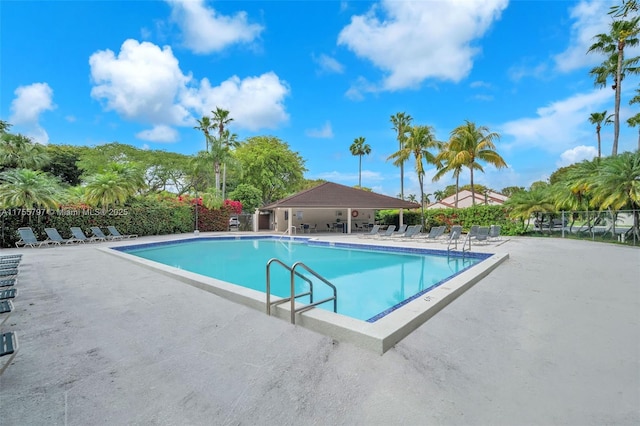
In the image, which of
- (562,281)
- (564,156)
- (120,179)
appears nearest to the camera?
(562,281)

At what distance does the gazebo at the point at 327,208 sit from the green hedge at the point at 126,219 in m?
4.65

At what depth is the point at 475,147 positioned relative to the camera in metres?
23.6

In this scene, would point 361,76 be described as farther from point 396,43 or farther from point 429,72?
point 396,43

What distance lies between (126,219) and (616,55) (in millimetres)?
35425

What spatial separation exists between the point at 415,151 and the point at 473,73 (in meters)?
6.84

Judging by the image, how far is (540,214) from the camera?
19.0 meters

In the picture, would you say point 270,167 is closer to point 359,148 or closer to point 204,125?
point 204,125

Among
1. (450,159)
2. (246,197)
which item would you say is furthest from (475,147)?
(246,197)

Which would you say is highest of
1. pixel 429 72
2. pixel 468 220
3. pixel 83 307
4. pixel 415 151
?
pixel 429 72

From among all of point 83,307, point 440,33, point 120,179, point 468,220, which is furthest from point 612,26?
point 120,179

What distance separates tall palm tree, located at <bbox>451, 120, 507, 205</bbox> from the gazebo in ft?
17.0

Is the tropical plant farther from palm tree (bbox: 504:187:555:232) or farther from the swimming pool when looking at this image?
the swimming pool

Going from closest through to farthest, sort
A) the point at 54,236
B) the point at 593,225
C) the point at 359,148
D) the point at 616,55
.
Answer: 1. the point at 54,236
2. the point at 593,225
3. the point at 616,55
4. the point at 359,148

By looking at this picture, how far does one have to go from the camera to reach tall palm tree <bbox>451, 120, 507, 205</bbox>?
23.5 m
